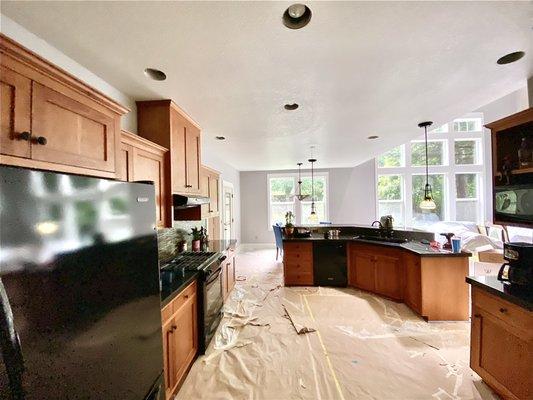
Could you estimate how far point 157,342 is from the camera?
1.31m

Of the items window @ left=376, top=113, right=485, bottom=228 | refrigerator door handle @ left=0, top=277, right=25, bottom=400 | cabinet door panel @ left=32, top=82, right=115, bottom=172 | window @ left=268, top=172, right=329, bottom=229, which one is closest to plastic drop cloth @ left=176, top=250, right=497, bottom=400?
refrigerator door handle @ left=0, top=277, right=25, bottom=400

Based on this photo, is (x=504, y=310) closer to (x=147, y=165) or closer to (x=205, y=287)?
(x=205, y=287)

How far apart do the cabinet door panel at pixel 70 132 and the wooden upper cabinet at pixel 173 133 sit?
0.87 meters

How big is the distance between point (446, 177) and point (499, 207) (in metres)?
6.85

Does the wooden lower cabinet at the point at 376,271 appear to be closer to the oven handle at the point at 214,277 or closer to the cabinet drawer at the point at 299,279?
the cabinet drawer at the point at 299,279

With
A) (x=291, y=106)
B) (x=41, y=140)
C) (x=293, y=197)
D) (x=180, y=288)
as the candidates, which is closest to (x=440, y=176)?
(x=293, y=197)

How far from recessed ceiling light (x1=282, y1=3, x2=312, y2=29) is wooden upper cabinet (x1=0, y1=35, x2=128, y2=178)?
108 cm

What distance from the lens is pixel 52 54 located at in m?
1.42

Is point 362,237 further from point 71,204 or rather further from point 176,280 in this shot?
point 71,204

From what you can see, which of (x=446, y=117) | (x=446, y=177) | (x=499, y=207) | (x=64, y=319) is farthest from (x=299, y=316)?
(x=446, y=177)

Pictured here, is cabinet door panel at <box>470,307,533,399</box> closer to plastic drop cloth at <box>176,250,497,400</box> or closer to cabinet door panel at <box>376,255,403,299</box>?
plastic drop cloth at <box>176,250,497,400</box>

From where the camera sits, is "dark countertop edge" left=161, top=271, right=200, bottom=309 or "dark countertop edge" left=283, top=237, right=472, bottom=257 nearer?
"dark countertop edge" left=161, top=271, right=200, bottom=309

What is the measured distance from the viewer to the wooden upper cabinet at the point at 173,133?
87.5 inches

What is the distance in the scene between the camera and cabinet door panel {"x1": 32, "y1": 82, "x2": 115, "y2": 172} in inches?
38.2
